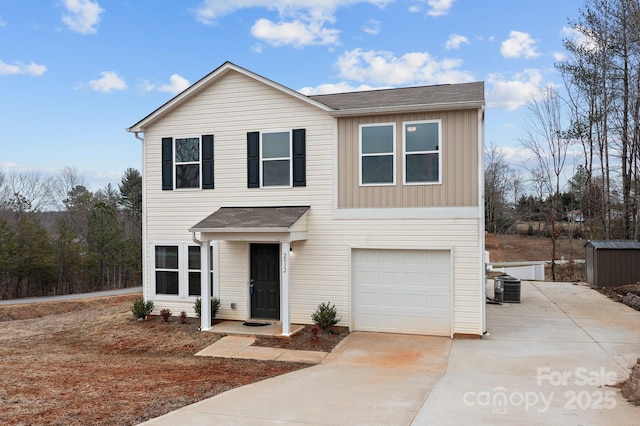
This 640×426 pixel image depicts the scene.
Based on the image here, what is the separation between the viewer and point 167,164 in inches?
482

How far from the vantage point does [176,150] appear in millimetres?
12227

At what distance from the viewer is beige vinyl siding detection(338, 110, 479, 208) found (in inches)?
393

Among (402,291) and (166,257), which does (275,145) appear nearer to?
(166,257)

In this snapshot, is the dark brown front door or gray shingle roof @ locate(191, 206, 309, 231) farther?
the dark brown front door

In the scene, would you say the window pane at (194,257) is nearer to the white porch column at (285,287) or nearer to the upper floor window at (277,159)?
the upper floor window at (277,159)

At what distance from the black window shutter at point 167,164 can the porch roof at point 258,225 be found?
1.79m

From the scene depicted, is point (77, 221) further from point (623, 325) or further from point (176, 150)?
point (623, 325)

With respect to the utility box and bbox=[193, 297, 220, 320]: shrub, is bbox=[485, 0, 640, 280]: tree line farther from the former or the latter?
bbox=[193, 297, 220, 320]: shrub

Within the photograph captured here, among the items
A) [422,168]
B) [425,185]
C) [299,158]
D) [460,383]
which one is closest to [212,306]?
[299,158]

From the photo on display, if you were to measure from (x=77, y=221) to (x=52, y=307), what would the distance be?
60.3ft

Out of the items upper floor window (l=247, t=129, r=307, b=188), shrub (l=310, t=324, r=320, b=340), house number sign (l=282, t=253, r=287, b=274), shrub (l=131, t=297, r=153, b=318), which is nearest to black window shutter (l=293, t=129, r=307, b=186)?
upper floor window (l=247, t=129, r=307, b=188)

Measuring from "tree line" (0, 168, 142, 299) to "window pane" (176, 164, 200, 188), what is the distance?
21485 millimetres

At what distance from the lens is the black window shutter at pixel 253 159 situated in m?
11.5

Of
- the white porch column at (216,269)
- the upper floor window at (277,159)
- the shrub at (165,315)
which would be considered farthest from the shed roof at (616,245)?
the shrub at (165,315)
